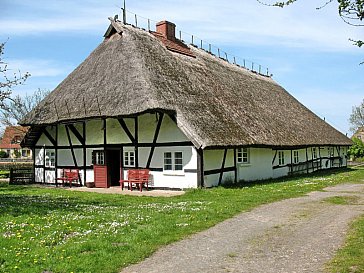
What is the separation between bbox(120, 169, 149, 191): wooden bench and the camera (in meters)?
19.8

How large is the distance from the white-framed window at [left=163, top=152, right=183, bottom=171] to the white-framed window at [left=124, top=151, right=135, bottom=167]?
1.94 meters

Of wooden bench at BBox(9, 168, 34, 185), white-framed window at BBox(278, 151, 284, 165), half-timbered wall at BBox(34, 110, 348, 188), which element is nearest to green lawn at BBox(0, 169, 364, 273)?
half-timbered wall at BBox(34, 110, 348, 188)

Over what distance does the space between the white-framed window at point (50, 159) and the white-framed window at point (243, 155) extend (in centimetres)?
1084

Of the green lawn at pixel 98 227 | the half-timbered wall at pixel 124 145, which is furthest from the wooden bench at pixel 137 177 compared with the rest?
the green lawn at pixel 98 227

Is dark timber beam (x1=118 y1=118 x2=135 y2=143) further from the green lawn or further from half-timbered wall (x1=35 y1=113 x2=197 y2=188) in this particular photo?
the green lawn

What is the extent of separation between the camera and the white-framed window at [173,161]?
19.6 m

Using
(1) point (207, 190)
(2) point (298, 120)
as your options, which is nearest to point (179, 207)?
(1) point (207, 190)

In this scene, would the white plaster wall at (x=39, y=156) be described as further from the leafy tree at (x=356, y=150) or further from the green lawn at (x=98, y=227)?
the leafy tree at (x=356, y=150)

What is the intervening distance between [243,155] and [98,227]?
13.8m

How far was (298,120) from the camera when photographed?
1299 inches

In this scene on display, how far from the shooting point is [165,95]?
64.6 feet

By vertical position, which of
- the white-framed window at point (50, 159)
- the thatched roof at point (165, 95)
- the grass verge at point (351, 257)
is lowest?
the grass verge at point (351, 257)

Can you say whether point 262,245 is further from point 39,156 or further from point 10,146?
point 10,146

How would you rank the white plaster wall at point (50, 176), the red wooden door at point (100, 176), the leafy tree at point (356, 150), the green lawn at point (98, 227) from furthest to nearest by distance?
1. the leafy tree at point (356, 150)
2. the white plaster wall at point (50, 176)
3. the red wooden door at point (100, 176)
4. the green lawn at point (98, 227)
